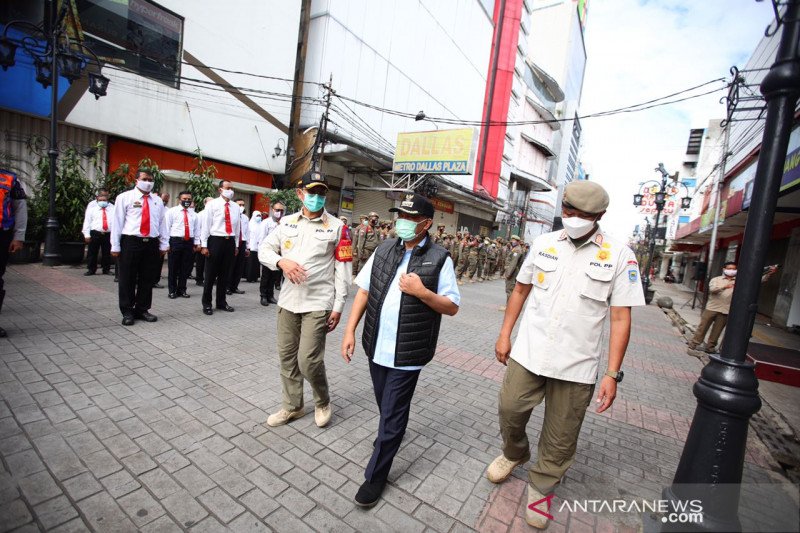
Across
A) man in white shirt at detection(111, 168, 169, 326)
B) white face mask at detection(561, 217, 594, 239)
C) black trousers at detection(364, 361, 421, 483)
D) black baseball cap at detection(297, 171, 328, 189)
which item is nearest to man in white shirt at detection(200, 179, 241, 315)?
man in white shirt at detection(111, 168, 169, 326)

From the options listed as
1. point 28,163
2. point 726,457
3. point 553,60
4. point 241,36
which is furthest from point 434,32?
point 553,60

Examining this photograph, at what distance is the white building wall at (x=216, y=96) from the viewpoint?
35.0ft

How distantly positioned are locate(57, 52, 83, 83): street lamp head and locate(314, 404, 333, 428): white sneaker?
1054cm

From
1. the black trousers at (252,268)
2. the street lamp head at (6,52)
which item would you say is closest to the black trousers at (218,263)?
the black trousers at (252,268)

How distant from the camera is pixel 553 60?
172 ft

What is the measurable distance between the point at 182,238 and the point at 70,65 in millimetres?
5347

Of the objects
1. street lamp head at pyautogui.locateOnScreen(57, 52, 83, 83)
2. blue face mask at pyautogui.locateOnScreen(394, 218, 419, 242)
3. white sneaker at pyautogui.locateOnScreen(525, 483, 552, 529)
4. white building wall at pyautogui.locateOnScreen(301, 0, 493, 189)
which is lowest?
white sneaker at pyautogui.locateOnScreen(525, 483, 552, 529)

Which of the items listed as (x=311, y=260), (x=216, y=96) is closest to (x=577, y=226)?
(x=311, y=260)

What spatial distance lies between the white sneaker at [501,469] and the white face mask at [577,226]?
1.67 m

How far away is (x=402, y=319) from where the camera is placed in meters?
2.48

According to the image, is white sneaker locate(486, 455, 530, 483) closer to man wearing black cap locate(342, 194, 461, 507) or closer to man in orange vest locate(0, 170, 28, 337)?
man wearing black cap locate(342, 194, 461, 507)

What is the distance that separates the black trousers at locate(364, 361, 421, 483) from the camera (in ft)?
7.96

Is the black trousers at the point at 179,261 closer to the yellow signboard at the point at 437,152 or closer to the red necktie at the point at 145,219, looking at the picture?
the red necktie at the point at 145,219

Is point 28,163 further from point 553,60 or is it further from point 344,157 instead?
point 553,60
